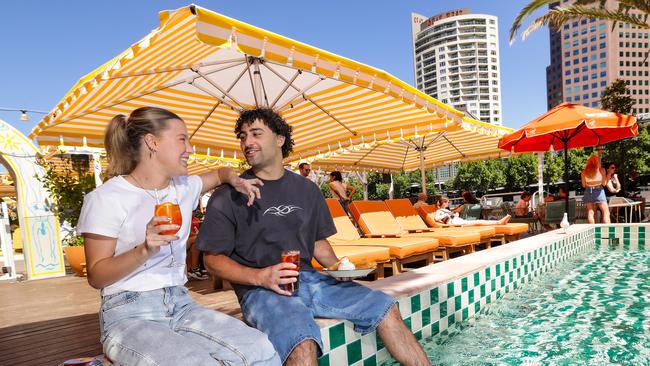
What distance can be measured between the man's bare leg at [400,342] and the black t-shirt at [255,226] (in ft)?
1.81

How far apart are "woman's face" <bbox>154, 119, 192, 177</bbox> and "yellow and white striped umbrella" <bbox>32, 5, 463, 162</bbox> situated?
166cm

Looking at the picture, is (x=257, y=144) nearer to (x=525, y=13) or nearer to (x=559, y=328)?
(x=559, y=328)

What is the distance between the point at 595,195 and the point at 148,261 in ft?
30.7

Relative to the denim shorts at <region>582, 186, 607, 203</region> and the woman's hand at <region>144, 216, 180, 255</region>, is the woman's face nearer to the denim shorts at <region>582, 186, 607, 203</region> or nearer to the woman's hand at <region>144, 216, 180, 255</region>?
the woman's hand at <region>144, 216, 180, 255</region>

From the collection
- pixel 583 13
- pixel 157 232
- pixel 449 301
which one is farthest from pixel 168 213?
pixel 583 13

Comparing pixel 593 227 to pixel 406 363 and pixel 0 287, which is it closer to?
pixel 406 363

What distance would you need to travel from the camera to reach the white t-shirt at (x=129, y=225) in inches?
60.4

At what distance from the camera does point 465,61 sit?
524 ft

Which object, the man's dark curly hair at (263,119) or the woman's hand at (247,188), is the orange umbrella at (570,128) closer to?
the man's dark curly hair at (263,119)

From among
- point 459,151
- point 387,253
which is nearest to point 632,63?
point 459,151

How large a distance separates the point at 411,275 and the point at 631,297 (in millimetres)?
2545

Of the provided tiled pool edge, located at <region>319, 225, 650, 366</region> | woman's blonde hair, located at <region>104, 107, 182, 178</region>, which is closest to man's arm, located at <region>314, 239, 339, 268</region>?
tiled pool edge, located at <region>319, 225, 650, 366</region>

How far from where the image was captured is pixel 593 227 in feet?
24.8

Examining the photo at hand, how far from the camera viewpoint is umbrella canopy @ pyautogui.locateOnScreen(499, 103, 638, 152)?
736 cm
